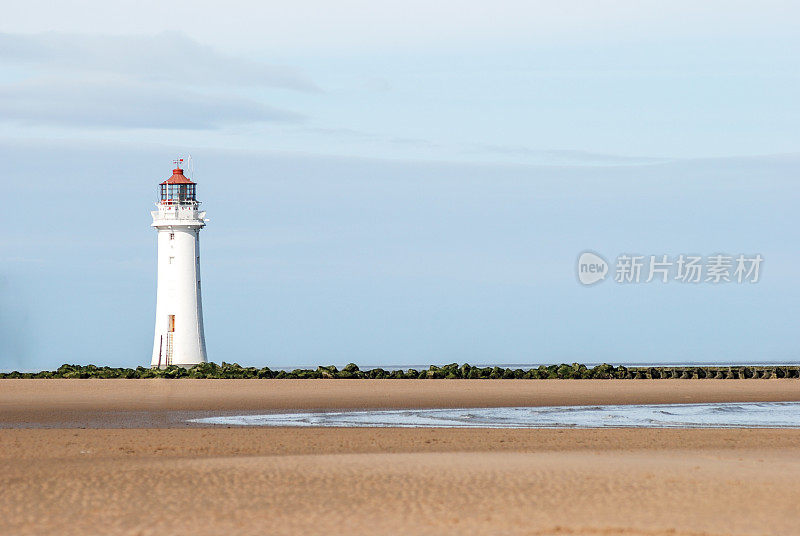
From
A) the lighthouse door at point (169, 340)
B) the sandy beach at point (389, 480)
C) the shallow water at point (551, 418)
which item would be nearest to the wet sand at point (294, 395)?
the shallow water at point (551, 418)

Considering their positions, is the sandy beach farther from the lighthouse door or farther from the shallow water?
the lighthouse door

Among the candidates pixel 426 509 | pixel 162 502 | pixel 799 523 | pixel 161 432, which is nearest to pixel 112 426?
pixel 161 432

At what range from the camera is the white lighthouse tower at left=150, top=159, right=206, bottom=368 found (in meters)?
50.4

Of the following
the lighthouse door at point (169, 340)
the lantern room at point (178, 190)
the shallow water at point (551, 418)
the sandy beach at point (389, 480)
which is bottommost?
the sandy beach at point (389, 480)

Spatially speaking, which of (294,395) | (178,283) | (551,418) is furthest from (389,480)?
(178,283)

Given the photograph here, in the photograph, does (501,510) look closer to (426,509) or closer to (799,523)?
(426,509)

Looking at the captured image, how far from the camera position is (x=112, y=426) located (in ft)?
86.5

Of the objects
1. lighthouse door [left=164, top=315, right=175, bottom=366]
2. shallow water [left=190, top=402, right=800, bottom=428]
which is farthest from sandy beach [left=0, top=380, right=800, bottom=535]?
lighthouse door [left=164, top=315, right=175, bottom=366]

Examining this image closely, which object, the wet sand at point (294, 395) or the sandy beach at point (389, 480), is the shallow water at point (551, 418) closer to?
the sandy beach at point (389, 480)

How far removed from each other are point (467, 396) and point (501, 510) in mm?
25643

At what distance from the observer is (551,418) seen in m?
29.4

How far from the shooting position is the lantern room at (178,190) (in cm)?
5150

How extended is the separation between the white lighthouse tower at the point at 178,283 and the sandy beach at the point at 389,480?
72.0 feet

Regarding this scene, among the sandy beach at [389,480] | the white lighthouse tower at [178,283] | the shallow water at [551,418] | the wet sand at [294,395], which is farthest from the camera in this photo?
the white lighthouse tower at [178,283]
